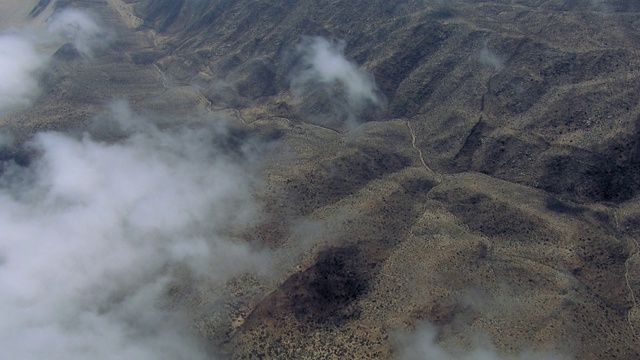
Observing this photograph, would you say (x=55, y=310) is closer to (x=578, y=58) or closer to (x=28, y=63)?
(x=28, y=63)

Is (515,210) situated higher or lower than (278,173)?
lower

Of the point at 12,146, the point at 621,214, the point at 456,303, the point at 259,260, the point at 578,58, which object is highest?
the point at 12,146

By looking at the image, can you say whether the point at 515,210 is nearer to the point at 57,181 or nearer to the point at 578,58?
the point at 578,58

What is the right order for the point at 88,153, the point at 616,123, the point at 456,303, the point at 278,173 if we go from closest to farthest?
the point at 456,303, the point at 616,123, the point at 278,173, the point at 88,153

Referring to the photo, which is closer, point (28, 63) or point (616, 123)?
point (616, 123)

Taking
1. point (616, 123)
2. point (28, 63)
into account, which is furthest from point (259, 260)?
point (28, 63)

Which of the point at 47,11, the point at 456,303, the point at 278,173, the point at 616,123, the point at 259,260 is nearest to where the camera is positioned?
the point at 456,303
